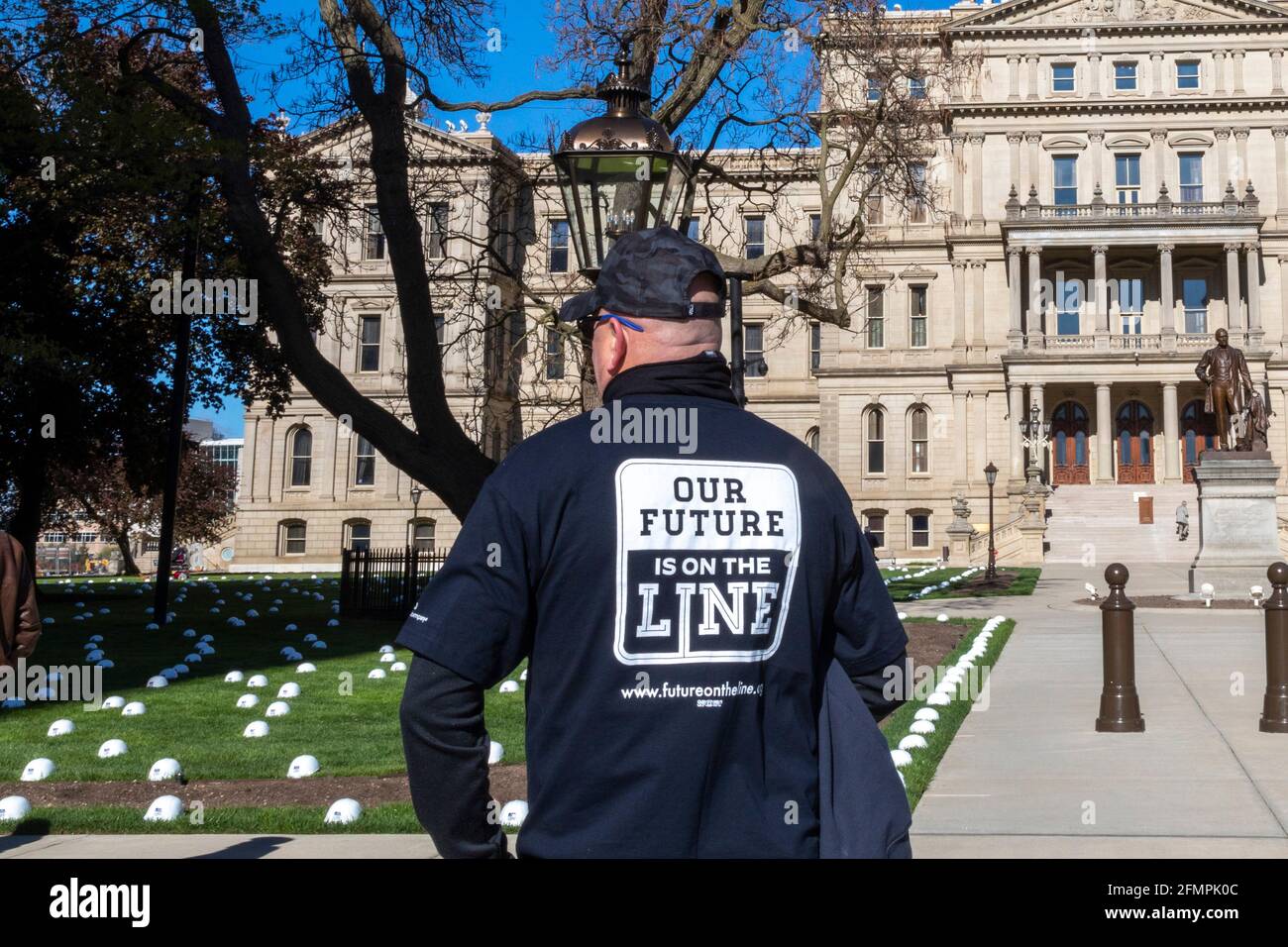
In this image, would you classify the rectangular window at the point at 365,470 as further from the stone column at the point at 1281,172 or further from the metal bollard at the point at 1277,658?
the metal bollard at the point at 1277,658

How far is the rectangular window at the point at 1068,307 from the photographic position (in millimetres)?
55406

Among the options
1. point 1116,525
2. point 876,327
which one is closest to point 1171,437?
point 1116,525

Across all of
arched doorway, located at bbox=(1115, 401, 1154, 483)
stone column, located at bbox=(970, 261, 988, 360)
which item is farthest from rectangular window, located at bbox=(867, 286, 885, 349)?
arched doorway, located at bbox=(1115, 401, 1154, 483)

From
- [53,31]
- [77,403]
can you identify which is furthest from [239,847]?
[77,403]

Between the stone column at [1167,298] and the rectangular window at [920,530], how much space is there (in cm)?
1241

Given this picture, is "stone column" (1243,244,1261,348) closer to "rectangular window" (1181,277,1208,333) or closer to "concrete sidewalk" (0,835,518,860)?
"rectangular window" (1181,277,1208,333)

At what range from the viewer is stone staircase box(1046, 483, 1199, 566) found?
40375mm

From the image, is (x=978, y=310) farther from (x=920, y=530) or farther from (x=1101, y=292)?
(x=920, y=530)

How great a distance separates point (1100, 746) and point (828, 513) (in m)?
7.20

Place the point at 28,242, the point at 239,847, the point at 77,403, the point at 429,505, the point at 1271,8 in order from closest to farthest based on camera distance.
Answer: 1. the point at 239,847
2. the point at 28,242
3. the point at 77,403
4. the point at 1271,8
5. the point at 429,505

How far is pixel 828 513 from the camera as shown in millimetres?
2861

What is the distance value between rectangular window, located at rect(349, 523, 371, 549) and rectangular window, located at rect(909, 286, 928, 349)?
27.0m

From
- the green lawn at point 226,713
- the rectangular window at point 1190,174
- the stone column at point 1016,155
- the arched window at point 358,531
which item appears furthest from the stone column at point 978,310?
the green lawn at point 226,713
